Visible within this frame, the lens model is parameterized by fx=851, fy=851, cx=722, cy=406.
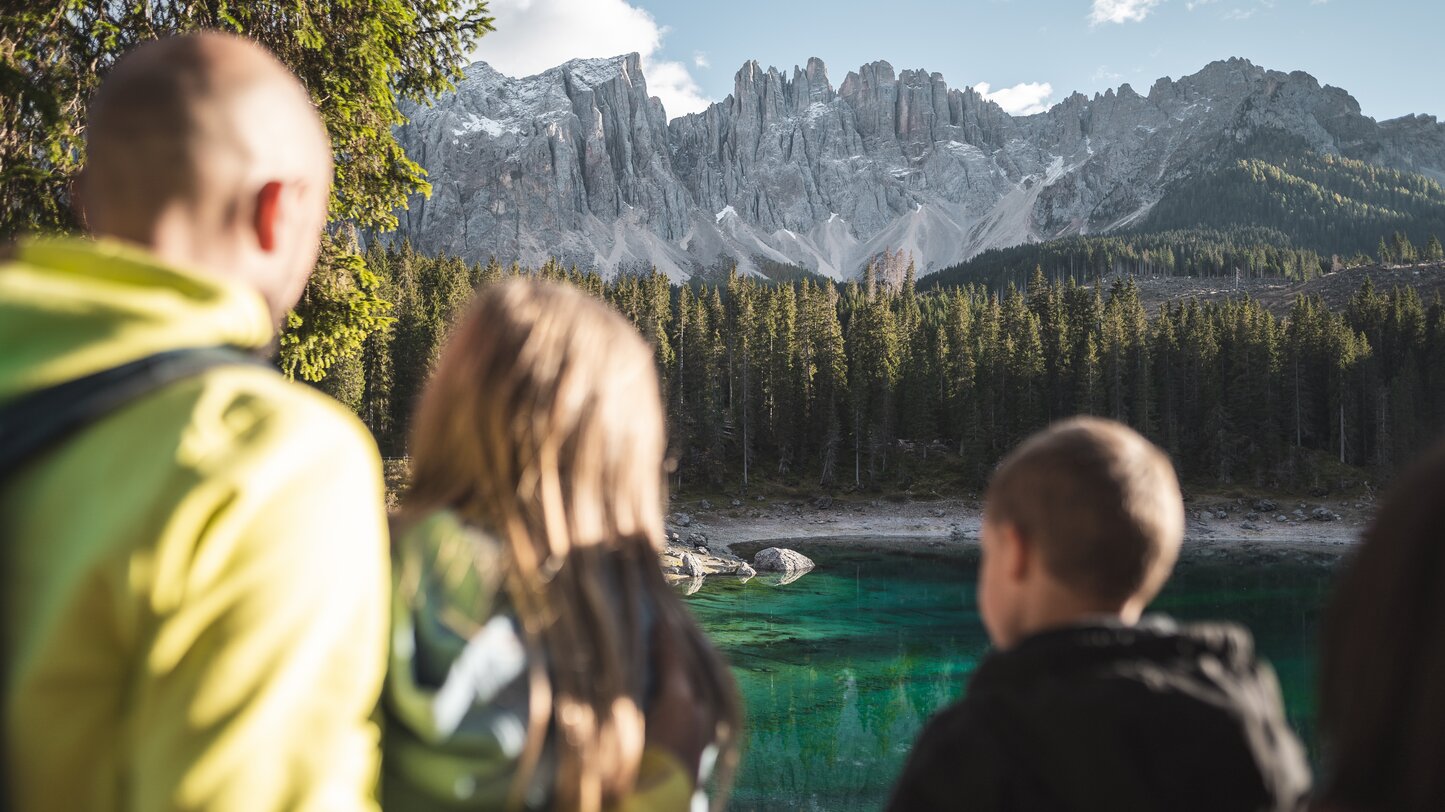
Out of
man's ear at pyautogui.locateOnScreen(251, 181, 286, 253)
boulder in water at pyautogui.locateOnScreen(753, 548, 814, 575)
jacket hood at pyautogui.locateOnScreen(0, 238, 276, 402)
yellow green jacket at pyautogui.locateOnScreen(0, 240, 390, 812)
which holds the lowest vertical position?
boulder in water at pyautogui.locateOnScreen(753, 548, 814, 575)

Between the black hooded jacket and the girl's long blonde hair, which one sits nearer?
the girl's long blonde hair

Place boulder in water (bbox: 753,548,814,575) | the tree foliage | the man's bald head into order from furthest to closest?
boulder in water (bbox: 753,548,814,575)
the tree foliage
the man's bald head

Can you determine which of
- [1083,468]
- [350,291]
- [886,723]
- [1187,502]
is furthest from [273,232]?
[1187,502]

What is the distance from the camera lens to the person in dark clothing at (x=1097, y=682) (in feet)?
6.48

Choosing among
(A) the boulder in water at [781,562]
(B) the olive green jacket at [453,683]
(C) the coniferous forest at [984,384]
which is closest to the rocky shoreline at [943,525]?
(A) the boulder in water at [781,562]

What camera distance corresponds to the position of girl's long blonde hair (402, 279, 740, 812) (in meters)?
1.61

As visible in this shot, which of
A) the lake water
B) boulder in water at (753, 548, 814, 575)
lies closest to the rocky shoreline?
boulder in water at (753, 548, 814, 575)

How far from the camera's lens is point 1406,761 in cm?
145

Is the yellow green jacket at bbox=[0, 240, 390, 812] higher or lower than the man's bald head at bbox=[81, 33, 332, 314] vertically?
lower

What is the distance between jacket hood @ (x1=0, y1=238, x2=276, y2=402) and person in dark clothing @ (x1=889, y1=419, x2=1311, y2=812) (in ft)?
5.99

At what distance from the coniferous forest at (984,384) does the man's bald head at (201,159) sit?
50.6 meters

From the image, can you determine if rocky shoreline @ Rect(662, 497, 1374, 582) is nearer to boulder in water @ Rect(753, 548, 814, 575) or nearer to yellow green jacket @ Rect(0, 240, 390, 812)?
boulder in water @ Rect(753, 548, 814, 575)

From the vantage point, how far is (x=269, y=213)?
4.66 ft

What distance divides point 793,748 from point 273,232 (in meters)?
14.0
